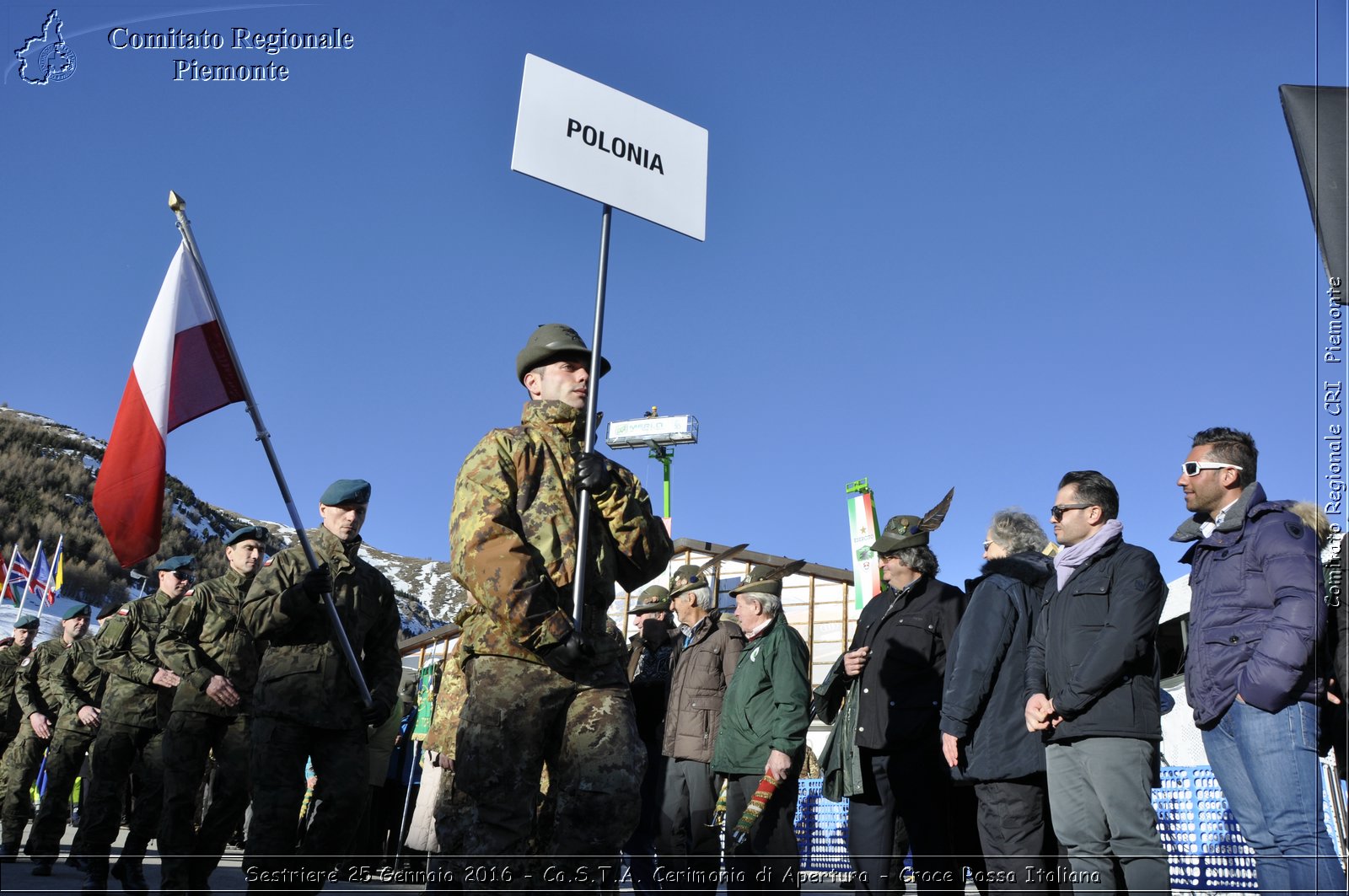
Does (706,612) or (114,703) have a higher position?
(706,612)

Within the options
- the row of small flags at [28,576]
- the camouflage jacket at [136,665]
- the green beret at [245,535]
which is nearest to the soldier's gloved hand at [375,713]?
the green beret at [245,535]

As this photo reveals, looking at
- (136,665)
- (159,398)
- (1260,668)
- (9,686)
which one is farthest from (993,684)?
(9,686)


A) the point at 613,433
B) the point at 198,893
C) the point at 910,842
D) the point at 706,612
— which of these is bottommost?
the point at 198,893

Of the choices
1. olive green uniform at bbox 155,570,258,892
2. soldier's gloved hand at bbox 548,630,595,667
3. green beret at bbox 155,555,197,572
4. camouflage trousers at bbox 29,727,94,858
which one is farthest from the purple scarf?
camouflage trousers at bbox 29,727,94,858

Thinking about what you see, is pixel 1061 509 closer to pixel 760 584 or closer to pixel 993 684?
pixel 993 684

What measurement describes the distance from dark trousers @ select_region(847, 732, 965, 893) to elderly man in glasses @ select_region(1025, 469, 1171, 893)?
0.94m

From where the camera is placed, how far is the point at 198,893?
6.57 meters

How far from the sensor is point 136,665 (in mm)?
8773

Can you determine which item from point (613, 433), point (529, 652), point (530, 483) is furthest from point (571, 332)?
point (613, 433)

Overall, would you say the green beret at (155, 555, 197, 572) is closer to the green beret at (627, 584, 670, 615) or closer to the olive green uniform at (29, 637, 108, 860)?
the olive green uniform at (29, 637, 108, 860)

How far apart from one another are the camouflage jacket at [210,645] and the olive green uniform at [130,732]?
0.80 metres

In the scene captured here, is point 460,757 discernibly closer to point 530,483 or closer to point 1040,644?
point 530,483

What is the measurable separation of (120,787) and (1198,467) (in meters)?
8.02

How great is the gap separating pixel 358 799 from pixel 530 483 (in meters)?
3.02
